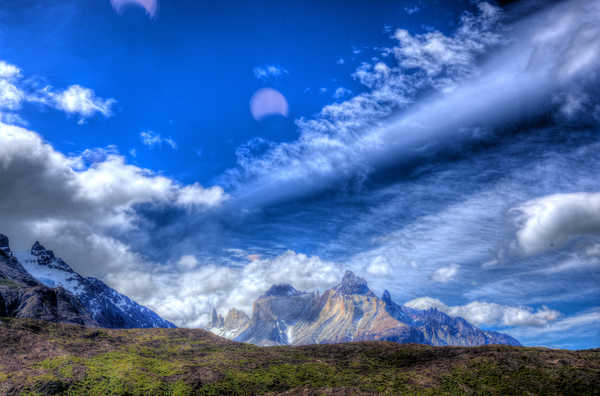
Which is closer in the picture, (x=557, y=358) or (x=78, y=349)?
(x=557, y=358)

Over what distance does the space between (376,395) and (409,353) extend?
198 feet

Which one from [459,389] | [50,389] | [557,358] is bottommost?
[50,389]

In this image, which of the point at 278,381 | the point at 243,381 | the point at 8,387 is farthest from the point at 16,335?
the point at 278,381

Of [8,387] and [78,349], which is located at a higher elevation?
[78,349]

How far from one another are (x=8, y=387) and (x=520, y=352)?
20666 centimetres

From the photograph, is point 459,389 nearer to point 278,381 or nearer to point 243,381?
point 278,381

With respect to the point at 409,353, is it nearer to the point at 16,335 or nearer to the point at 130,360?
the point at 130,360

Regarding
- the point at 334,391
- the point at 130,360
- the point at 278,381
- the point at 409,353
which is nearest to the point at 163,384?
the point at 130,360

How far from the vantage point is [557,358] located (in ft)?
Result: 496

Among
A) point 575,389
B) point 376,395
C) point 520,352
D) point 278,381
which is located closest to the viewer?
point 575,389

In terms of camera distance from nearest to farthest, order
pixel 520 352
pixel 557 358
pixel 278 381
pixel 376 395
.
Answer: pixel 376 395
pixel 557 358
pixel 520 352
pixel 278 381

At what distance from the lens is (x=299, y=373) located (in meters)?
182

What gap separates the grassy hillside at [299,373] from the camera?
142125 millimetres

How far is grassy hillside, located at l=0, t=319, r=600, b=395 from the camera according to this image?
142125mm
